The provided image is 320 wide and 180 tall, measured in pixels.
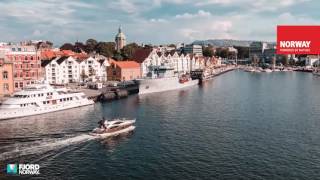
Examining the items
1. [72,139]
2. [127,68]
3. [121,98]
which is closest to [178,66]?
[127,68]

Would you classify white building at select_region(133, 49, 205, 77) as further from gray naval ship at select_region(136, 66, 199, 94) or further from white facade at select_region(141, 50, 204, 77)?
gray naval ship at select_region(136, 66, 199, 94)

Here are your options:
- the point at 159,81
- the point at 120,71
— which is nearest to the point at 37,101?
the point at 159,81

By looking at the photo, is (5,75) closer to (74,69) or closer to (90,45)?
(74,69)

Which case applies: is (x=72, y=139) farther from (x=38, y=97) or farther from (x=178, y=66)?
(x=178, y=66)

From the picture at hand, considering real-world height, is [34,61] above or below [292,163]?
above

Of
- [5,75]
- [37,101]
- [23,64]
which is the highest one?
[23,64]

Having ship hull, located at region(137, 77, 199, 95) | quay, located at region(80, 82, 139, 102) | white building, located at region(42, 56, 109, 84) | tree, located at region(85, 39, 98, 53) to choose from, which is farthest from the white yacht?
tree, located at region(85, 39, 98, 53)
